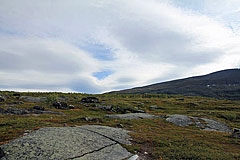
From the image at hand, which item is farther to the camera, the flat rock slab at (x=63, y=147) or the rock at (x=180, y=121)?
A: the rock at (x=180, y=121)

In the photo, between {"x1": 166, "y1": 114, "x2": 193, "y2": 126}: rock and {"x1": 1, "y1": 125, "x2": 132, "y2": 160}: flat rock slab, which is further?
{"x1": 166, "y1": 114, "x2": 193, "y2": 126}: rock

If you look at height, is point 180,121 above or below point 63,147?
below

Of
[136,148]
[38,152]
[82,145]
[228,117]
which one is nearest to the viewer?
[38,152]

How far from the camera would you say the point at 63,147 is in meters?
10.2

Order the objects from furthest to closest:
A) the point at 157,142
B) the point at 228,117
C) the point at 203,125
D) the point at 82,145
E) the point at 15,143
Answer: the point at 228,117 < the point at 203,125 < the point at 157,142 < the point at 82,145 < the point at 15,143

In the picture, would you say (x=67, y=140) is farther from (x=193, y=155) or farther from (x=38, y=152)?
(x=193, y=155)

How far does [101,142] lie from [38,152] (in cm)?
431

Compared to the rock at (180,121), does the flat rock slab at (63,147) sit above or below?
above

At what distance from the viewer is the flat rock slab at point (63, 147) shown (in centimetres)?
921

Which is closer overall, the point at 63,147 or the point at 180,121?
the point at 63,147

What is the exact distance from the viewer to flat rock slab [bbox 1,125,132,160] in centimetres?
921

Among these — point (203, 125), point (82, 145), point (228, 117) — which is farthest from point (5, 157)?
point (228, 117)

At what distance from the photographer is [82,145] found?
36.0 ft

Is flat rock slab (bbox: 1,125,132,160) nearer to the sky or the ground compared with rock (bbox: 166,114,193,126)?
nearer to the sky
